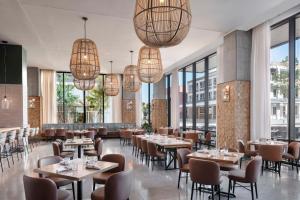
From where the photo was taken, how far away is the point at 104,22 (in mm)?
7301

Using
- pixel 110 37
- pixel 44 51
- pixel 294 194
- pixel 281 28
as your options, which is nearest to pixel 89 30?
pixel 110 37

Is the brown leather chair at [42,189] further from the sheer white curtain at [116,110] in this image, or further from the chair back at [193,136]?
the sheer white curtain at [116,110]

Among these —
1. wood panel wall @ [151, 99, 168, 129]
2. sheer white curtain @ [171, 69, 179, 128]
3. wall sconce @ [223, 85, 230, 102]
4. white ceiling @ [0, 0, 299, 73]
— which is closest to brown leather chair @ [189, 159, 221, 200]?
white ceiling @ [0, 0, 299, 73]

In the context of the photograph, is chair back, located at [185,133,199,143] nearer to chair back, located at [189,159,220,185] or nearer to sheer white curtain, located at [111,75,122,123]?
chair back, located at [189,159,220,185]

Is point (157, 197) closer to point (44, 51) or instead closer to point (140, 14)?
point (140, 14)

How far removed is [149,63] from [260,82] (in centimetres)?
341

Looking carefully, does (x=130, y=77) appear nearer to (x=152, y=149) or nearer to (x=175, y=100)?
(x=152, y=149)

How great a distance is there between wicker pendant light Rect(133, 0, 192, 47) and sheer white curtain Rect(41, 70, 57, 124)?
524 inches

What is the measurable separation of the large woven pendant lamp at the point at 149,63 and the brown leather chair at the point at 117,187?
3742mm

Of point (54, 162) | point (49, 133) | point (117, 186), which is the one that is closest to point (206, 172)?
point (117, 186)

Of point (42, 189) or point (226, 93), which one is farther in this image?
point (226, 93)

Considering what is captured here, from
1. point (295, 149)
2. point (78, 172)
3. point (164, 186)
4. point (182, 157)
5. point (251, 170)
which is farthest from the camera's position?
point (295, 149)

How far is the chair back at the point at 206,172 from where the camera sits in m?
3.73

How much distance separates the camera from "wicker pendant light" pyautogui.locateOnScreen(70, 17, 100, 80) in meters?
5.43
